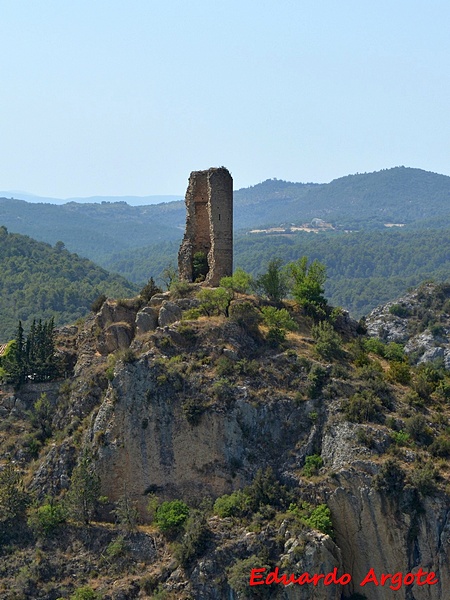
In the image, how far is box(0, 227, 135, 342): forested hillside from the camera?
137125mm

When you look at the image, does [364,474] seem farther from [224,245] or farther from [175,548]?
[224,245]

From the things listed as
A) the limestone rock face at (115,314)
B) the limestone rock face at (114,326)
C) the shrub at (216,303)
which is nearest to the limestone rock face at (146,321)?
the limestone rock face at (114,326)

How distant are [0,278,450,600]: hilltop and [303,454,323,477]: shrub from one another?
7 centimetres

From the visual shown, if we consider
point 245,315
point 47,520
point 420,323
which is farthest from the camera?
point 420,323

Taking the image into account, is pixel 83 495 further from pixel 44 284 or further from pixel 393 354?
pixel 44 284

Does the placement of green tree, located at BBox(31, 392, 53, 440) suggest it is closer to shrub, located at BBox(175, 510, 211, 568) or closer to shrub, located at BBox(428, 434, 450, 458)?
shrub, located at BBox(175, 510, 211, 568)

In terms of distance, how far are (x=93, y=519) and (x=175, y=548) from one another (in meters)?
5.20

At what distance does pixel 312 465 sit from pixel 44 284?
4073 inches

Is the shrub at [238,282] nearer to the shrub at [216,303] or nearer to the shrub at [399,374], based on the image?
the shrub at [216,303]

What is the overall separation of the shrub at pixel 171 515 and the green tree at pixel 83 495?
322 centimetres

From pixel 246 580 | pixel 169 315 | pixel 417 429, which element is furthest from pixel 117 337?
pixel 417 429

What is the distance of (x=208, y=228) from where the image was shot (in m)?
58.9

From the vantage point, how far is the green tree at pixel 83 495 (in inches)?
1865

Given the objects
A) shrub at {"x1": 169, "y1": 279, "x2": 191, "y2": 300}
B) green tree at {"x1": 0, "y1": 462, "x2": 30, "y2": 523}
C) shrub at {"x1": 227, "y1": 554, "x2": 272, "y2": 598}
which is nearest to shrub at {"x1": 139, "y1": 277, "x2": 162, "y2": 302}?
shrub at {"x1": 169, "y1": 279, "x2": 191, "y2": 300}
